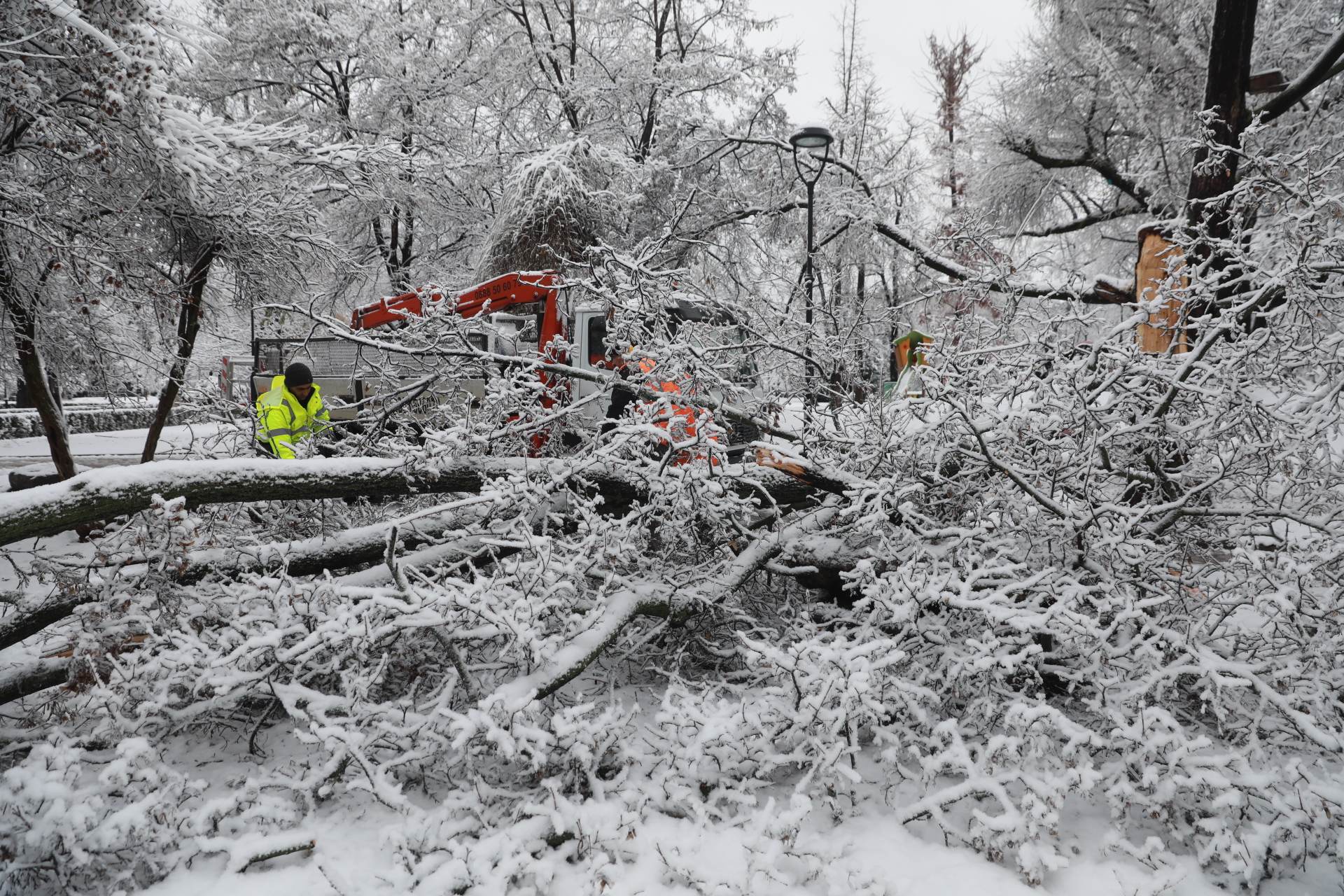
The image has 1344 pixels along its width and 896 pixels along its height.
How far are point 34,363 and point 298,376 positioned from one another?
2.87 meters

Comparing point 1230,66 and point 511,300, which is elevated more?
point 1230,66

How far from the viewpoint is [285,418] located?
19.7 feet

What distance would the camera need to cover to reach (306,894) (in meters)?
2.33

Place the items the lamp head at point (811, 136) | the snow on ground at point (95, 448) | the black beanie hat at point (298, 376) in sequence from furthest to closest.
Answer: the snow on ground at point (95, 448) → the lamp head at point (811, 136) → the black beanie hat at point (298, 376)

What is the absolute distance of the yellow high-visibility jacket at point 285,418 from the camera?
548 centimetres

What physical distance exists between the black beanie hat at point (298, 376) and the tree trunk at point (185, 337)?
1166 mm

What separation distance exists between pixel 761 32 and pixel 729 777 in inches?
574

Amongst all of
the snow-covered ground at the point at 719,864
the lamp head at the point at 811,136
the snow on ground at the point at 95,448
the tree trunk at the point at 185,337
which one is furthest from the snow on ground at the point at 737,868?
the lamp head at the point at 811,136

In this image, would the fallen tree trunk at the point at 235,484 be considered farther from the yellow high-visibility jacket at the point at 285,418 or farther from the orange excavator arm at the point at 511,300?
the orange excavator arm at the point at 511,300

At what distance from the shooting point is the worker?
18.8ft

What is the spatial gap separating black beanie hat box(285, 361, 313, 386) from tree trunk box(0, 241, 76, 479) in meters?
1.73

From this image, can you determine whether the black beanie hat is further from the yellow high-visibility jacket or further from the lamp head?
the lamp head

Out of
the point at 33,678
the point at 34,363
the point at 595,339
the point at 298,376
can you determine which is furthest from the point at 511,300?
the point at 33,678

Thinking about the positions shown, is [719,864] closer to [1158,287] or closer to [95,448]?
[1158,287]
